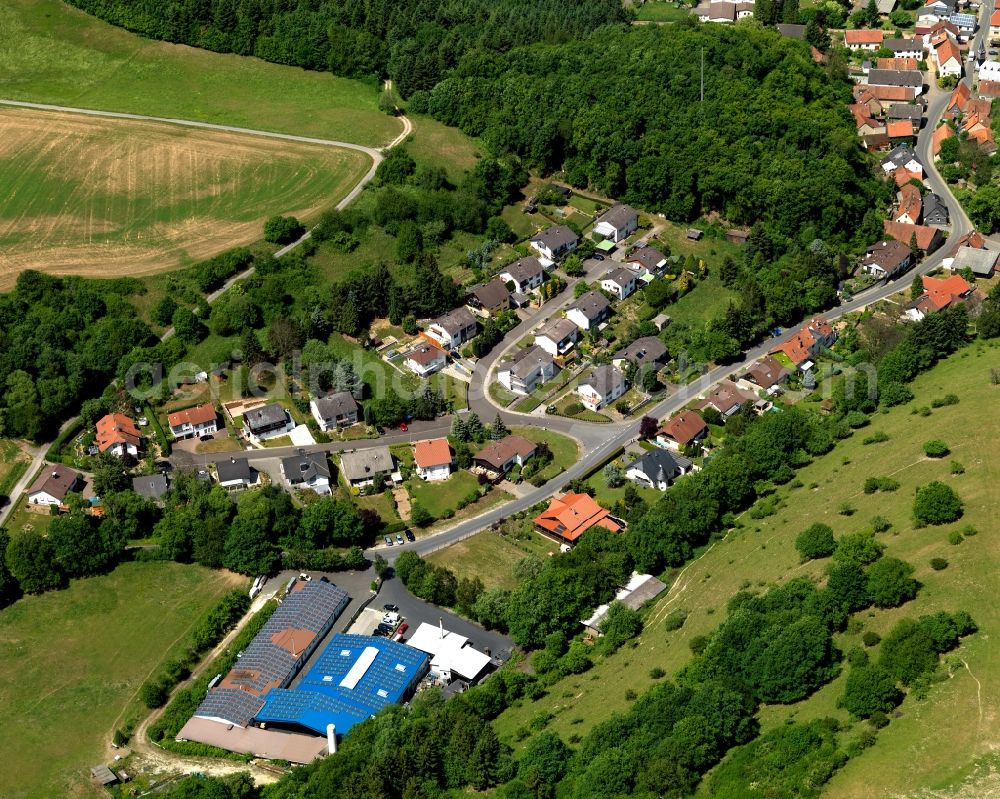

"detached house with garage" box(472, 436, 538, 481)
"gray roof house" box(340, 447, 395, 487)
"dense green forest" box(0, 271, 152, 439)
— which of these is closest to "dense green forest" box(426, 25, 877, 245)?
"detached house with garage" box(472, 436, 538, 481)

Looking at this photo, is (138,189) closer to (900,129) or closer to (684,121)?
(684,121)

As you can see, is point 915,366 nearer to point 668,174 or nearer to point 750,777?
point 668,174

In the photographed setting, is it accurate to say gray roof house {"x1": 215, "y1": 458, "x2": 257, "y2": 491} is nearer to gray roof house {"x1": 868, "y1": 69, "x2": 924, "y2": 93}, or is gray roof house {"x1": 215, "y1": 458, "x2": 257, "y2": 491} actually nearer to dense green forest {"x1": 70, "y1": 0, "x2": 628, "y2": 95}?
dense green forest {"x1": 70, "y1": 0, "x2": 628, "y2": 95}

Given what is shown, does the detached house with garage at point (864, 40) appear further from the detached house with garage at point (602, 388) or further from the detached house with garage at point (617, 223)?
the detached house with garage at point (602, 388)

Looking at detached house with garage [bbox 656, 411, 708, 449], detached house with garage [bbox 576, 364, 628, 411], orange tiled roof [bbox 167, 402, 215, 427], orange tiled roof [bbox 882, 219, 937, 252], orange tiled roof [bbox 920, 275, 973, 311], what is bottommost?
orange tiled roof [bbox 167, 402, 215, 427]

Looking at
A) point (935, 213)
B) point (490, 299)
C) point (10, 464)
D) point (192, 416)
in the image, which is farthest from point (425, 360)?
point (935, 213)
